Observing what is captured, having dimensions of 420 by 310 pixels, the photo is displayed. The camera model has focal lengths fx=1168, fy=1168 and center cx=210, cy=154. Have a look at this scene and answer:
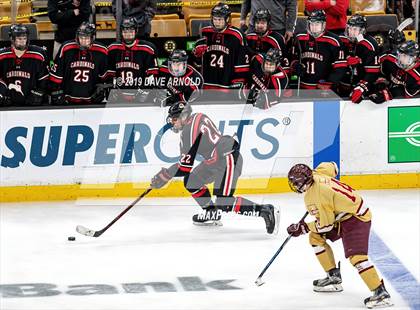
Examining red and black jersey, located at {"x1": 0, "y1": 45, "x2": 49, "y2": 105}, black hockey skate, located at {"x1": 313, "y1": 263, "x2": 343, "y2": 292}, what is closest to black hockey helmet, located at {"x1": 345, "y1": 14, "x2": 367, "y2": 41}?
red and black jersey, located at {"x1": 0, "y1": 45, "x2": 49, "y2": 105}

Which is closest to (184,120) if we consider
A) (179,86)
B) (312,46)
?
(179,86)

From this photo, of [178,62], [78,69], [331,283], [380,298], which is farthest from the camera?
[78,69]

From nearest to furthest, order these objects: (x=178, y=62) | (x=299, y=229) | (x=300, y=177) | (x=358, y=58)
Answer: (x=300, y=177) < (x=299, y=229) < (x=178, y=62) < (x=358, y=58)

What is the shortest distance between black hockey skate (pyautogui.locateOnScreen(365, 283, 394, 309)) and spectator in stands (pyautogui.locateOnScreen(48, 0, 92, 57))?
4.45 m

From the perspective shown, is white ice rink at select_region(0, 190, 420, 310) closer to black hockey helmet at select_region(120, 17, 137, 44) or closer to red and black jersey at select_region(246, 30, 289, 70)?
red and black jersey at select_region(246, 30, 289, 70)

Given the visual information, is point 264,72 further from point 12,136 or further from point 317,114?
point 12,136

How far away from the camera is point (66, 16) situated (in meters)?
10.5

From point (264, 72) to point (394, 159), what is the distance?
1408 mm

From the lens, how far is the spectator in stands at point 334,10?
1083cm

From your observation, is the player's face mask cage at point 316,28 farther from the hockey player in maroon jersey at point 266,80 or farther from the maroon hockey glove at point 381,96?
the maroon hockey glove at point 381,96

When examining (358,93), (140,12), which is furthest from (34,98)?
(358,93)

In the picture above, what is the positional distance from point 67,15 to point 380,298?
4541mm

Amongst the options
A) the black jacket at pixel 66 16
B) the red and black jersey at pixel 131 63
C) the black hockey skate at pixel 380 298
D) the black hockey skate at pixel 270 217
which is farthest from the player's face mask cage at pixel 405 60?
the black hockey skate at pixel 380 298

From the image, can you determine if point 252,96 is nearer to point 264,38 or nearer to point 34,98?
point 264,38
